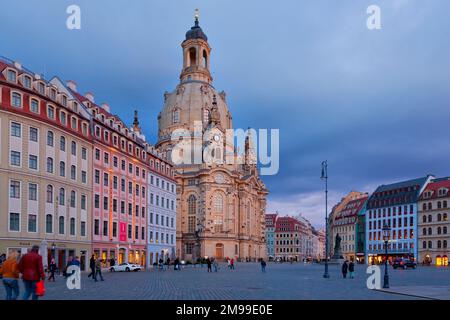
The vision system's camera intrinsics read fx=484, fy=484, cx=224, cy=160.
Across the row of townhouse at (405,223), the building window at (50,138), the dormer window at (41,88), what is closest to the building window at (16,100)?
the dormer window at (41,88)

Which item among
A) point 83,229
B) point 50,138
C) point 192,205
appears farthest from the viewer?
point 192,205

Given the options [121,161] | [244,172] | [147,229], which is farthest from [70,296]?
[244,172]

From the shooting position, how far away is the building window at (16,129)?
44281mm

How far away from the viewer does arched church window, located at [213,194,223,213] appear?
418ft

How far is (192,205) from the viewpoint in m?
128

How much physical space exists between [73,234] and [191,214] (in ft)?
250

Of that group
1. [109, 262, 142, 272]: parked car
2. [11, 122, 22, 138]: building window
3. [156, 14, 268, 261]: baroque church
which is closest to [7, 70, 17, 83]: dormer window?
[11, 122, 22, 138]: building window

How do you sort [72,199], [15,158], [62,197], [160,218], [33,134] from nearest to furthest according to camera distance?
1. [15,158]
2. [33,134]
3. [62,197]
4. [72,199]
5. [160,218]

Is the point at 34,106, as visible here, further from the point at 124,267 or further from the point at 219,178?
the point at 219,178

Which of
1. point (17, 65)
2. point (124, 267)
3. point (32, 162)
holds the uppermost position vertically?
point (17, 65)

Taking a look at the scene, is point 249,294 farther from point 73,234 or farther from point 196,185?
point 196,185

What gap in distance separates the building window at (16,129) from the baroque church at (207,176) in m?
79.1

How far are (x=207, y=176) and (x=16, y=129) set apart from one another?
82750 millimetres

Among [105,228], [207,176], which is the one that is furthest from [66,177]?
[207,176]
